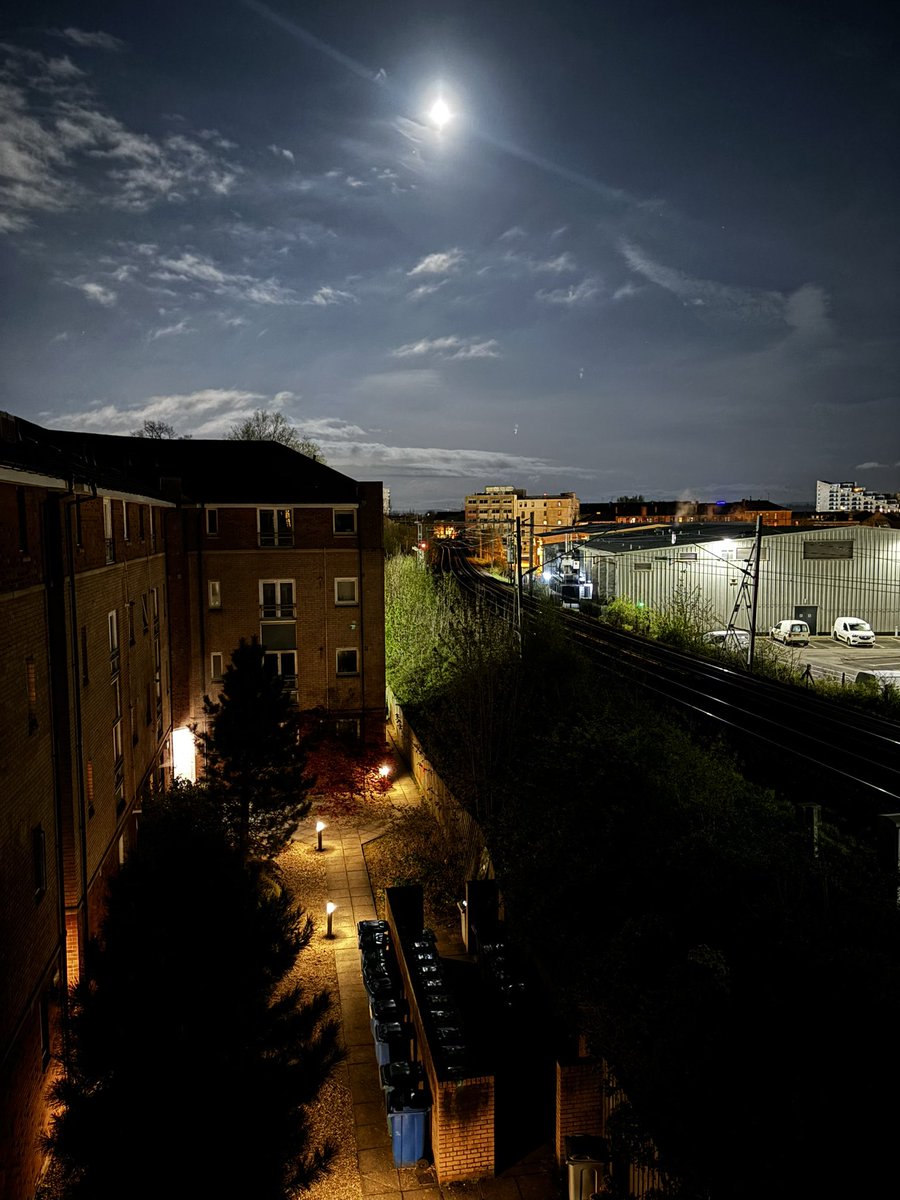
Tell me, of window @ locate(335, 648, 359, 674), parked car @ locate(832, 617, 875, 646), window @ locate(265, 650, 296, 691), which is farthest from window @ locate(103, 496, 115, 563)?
parked car @ locate(832, 617, 875, 646)

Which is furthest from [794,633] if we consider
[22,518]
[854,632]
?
[22,518]

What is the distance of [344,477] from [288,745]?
13.9 metres

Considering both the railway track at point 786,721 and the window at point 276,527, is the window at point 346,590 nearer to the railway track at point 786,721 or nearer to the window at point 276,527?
the window at point 276,527

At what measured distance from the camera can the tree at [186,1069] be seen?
24.4 feet

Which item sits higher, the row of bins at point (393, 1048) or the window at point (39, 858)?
the window at point (39, 858)

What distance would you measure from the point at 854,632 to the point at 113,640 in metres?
41.3

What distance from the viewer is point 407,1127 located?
1079cm

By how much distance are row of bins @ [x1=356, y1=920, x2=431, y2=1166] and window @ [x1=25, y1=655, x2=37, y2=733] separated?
25.4 feet

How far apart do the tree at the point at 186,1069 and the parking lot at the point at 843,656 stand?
32060 mm

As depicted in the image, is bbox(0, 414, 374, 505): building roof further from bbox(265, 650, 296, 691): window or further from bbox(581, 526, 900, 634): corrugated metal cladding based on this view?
bbox(581, 526, 900, 634): corrugated metal cladding

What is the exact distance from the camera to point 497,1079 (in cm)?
1264

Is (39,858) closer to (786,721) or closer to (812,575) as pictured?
(786,721)

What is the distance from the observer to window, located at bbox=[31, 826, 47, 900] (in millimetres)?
11078

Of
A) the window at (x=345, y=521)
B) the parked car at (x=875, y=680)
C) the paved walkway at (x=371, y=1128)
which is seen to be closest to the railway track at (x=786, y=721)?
the parked car at (x=875, y=680)
